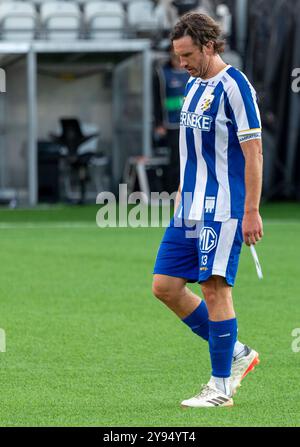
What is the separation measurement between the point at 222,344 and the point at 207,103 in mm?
1130

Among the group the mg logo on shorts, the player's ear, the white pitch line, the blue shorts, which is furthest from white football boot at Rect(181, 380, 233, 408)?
the white pitch line

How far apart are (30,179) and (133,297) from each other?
10.5 metres

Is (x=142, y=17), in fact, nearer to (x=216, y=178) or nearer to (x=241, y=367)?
(x=241, y=367)

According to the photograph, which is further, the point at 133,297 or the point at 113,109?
the point at 113,109

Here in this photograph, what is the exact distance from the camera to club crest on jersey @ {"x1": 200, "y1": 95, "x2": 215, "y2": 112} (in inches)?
228

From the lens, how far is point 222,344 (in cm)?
588

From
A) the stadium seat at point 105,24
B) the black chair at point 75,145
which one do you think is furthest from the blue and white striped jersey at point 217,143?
the stadium seat at point 105,24

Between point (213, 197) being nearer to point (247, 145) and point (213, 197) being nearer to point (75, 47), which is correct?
point (247, 145)

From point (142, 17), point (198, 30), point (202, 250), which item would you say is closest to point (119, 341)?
point (202, 250)

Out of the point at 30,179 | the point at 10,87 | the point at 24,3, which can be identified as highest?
the point at 24,3

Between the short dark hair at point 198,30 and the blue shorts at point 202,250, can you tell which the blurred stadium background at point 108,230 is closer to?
the blue shorts at point 202,250
